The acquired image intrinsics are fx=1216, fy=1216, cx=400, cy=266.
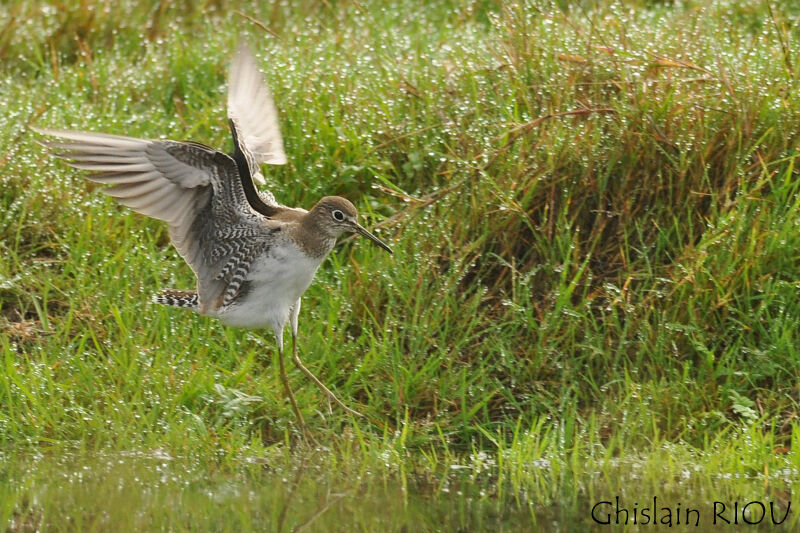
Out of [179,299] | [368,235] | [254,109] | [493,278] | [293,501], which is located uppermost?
[254,109]

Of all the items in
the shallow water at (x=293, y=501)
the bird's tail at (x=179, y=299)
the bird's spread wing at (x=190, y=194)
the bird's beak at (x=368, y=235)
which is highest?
the bird's spread wing at (x=190, y=194)

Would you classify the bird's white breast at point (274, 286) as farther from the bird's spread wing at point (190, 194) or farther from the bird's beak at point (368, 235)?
the bird's beak at point (368, 235)

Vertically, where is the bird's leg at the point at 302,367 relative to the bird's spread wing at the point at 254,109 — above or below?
below

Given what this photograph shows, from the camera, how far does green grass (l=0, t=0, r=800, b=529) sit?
17.7ft

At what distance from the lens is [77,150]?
17.7ft

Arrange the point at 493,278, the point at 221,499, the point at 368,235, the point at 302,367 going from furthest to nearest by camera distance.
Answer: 1. the point at 493,278
2. the point at 368,235
3. the point at 302,367
4. the point at 221,499

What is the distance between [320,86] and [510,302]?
2.04 metres

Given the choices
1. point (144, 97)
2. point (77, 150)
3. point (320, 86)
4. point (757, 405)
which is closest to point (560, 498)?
point (757, 405)

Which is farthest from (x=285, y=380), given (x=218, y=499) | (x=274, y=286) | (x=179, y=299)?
(x=218, y=499)

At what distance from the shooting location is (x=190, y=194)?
5.58 meters

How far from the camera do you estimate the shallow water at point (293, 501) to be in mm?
4676

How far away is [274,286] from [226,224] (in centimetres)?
37

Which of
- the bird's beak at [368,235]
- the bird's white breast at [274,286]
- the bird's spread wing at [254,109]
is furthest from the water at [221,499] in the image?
the bird's spread wing at [254,109]

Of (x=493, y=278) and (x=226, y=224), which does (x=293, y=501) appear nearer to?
(x=226, y=224)
